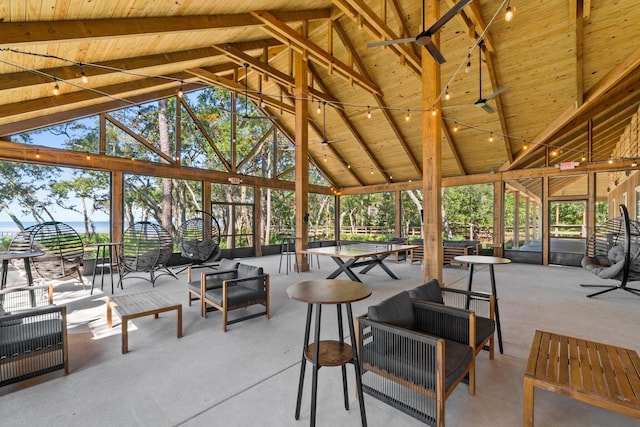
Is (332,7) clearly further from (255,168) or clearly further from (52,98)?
(52,98)

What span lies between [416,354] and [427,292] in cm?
88

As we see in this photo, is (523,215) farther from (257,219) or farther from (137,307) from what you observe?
(137,307)

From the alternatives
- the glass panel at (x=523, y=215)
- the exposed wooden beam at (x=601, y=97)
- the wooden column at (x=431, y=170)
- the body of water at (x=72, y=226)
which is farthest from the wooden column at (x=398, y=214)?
the body of water at (x=72, y=226)

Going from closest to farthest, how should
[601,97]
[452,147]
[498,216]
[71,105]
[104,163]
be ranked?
[71,105] < [601,97] < [104,163] < [452,147] < [498,216]

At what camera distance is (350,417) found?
1930mm

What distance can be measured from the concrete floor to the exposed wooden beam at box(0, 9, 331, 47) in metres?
3.26

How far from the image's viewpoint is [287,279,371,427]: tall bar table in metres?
1.78

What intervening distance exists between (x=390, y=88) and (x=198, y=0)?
18.0 ft

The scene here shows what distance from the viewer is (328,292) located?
2008 millimetres

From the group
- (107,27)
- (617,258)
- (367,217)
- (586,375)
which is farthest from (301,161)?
(617,258)

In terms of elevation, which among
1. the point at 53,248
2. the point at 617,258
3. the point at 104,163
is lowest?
the point at 617,258

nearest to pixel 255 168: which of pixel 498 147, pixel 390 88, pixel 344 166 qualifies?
pixel 344 166

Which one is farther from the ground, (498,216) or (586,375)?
(498,216)

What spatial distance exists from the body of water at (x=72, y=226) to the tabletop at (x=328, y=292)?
6.29 metres
